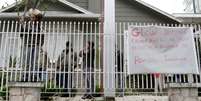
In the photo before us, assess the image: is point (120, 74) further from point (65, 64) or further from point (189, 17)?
point (189, 17)

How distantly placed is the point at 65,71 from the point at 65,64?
187mm

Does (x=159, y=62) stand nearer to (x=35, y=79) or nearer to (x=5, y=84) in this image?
(x=35, y=79)

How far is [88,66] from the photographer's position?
828cm

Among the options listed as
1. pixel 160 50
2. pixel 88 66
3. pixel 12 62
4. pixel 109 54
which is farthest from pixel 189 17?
pixel 12 62

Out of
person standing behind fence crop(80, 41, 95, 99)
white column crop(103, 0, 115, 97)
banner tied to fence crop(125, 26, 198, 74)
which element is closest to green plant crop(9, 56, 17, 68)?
person standing behind fence crop(80, 41, 95, 99)

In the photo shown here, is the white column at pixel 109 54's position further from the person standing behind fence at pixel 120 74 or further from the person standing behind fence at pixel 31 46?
the person standing behind fence at pixel 31 46

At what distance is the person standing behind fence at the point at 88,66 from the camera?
8.07 meters

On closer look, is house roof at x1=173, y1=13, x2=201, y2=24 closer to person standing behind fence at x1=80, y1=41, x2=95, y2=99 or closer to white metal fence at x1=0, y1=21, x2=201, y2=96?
white metal fence at x1=0, y1=21, x2=201, y2=96

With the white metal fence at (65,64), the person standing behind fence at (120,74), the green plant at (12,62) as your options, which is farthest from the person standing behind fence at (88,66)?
the green plant at (12,62)

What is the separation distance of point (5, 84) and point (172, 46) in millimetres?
4031

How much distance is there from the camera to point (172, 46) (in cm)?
810

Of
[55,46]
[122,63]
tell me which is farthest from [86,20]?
[122,63]

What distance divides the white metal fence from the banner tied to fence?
0.23 meters

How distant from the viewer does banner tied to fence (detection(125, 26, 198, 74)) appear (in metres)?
7.94
